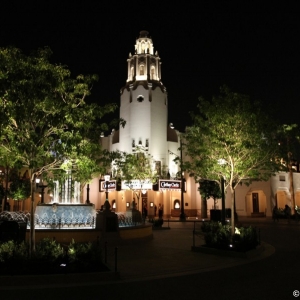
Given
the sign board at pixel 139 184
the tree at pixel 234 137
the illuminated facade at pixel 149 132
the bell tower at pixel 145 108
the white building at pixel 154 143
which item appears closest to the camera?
the tree at pixel 234 137

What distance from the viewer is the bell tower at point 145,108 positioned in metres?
58.5

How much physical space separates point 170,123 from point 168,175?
36.7 ft

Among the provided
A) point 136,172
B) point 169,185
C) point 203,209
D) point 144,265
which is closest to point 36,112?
point 144,265

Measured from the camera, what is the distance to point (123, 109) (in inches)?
2434

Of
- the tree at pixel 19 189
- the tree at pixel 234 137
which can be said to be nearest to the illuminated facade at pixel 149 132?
the tree at pixel 19 189

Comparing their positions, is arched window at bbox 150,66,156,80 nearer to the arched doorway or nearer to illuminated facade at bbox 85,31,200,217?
illuminated facade at bbox 85,31,200,217

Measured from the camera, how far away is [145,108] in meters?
59.5

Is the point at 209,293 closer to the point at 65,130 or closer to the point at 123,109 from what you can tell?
the point at 65,130

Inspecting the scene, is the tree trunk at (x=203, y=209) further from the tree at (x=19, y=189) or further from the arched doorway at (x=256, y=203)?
the tree at (x=19, y=189)

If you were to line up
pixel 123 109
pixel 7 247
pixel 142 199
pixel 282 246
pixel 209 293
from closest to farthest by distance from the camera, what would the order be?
pixel 209 293 → pixel 7 247 → pixel 282 246 → pixel 142 199 → pixel 123 109

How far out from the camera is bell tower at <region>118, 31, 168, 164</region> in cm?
5850

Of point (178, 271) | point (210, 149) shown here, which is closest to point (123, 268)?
point (178, 271)

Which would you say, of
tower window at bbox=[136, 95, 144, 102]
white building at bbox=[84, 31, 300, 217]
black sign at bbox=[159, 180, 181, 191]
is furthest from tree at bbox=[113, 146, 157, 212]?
tower window at bbox=[136, 95, 144, 102]

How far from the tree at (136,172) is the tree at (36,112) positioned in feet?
112
